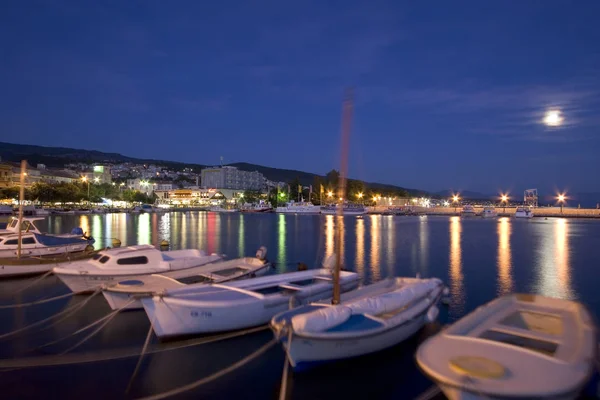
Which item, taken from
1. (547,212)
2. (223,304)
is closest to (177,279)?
(223,304)

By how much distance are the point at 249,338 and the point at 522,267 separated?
999 inches

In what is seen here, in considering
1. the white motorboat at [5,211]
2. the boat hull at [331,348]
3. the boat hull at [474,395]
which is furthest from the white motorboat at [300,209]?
the boat hull at [474,395]

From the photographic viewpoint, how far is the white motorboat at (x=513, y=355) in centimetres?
690

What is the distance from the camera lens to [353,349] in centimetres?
1078

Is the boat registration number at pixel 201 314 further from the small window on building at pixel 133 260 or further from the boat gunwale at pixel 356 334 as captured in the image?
the small window on building at pixel 133 260

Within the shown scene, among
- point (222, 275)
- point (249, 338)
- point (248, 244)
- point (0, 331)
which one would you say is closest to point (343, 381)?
point (249, 338)

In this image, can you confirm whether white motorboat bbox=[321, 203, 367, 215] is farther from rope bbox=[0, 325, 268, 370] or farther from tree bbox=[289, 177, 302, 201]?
rope bbox=[0, 325, 268, 370]


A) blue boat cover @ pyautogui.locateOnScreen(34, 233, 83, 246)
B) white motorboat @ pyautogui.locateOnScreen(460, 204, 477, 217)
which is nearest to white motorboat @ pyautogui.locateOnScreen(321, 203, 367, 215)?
white motorboat @ pyautogui.locateOnScreen(460, 204, 477, 217)

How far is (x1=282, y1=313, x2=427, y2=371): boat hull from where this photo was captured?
10.0 meters

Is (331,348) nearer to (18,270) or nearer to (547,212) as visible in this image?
(18,270)

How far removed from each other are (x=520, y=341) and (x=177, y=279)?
1225 cm

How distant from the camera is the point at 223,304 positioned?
12898 millimetres

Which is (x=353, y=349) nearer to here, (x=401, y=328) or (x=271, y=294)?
(x=401, y=328)

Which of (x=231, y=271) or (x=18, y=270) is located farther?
(x=18, y=270)
